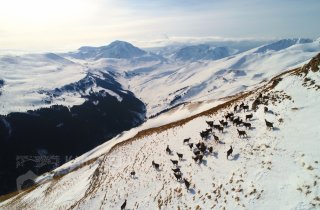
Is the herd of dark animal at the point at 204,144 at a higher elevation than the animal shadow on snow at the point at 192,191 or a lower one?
higher

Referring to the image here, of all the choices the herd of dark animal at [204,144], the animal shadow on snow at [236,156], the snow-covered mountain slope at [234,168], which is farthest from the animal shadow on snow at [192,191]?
the animal shadow on snow at [236,156]

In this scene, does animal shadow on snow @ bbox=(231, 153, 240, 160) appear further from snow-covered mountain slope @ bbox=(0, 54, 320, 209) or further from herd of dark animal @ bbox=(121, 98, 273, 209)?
herd of dark animal @ bbox=(121, 98, 273, 209)

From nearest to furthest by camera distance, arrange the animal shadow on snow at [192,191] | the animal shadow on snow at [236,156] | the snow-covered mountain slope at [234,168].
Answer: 1. the snow-covered mountain slope at [234,168]
2. the animal shadow on snow at [192,191]
3. the animal shadow on snow at [236,156]

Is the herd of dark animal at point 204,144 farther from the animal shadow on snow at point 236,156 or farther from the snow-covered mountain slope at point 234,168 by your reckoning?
the animal shadow on snow at point 236,156

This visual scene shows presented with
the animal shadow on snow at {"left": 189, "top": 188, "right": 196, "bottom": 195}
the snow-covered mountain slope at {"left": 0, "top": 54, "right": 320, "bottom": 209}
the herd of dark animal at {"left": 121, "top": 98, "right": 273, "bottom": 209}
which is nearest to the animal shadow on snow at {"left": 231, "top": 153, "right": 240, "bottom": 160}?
the snow-covered mountain slope at {"left": 0, "top": 54, "right": 320, "bottom": 209}

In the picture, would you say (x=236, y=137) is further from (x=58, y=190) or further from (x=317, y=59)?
(x=58, y=190)

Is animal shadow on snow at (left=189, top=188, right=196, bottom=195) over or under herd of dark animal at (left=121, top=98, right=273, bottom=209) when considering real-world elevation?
under

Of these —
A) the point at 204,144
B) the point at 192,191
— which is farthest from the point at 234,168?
the point at 204,144

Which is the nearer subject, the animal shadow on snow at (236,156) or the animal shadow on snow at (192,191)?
the animal shadow on snow at (192,191)

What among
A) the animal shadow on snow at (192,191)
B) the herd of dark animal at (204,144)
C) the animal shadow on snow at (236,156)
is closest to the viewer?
the animal shadow on snow at (192,191)
